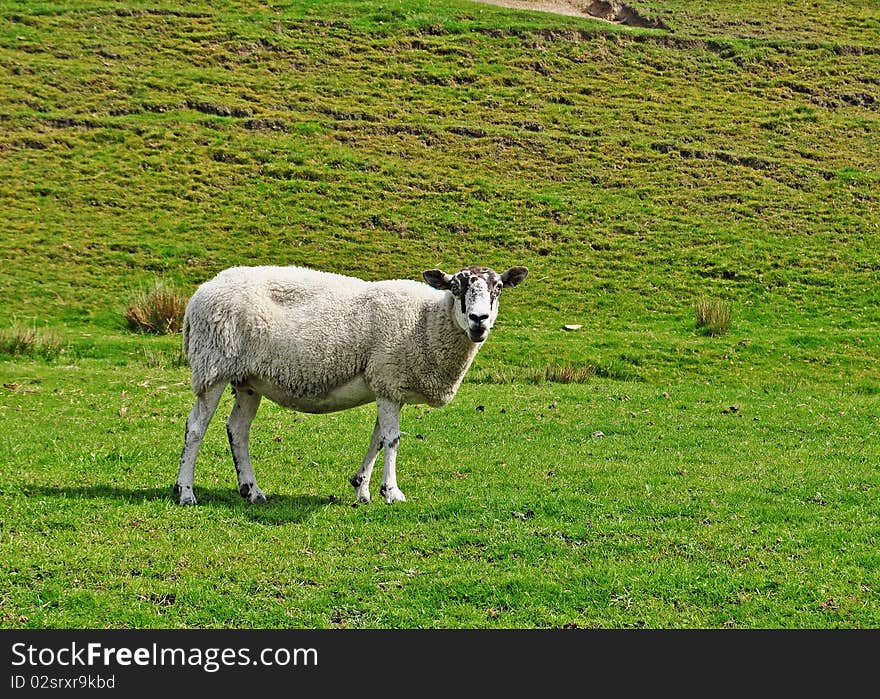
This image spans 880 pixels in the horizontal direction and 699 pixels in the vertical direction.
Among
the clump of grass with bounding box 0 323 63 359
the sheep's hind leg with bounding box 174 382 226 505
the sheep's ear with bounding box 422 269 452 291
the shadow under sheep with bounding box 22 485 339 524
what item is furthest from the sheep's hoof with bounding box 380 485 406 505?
the clump of grass with bounding box 0 323 63 359

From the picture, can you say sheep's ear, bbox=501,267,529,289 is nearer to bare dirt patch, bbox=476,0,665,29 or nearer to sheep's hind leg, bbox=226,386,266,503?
sheep's hind leg, bbox=226,386,266,503

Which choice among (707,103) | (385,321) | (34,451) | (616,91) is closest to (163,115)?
(616,91)

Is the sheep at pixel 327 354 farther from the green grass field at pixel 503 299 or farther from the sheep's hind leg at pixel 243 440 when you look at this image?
the green grass field at pixel 503 299

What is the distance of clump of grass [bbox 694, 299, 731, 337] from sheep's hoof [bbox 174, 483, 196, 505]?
64.1 feet

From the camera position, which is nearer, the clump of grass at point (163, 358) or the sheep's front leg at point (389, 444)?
the sheep's front leg at point (389, 444)

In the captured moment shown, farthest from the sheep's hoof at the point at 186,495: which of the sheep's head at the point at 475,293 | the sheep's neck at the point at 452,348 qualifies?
the sheep's head at the point at 475,293

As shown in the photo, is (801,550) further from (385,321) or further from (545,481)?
(385,321)

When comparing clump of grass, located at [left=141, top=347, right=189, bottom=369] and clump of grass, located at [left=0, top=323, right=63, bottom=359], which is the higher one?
clump of grass, located at [left=141, top=347, right=189, bottom=369]

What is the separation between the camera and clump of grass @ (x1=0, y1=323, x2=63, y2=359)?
23906 millimetres

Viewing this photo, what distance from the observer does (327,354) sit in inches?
452

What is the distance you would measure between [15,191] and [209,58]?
15389 mm

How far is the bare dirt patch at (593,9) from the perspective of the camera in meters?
58.1

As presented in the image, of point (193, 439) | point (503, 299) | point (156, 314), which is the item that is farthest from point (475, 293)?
point (503, 299)

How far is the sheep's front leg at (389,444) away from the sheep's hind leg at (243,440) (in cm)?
145
